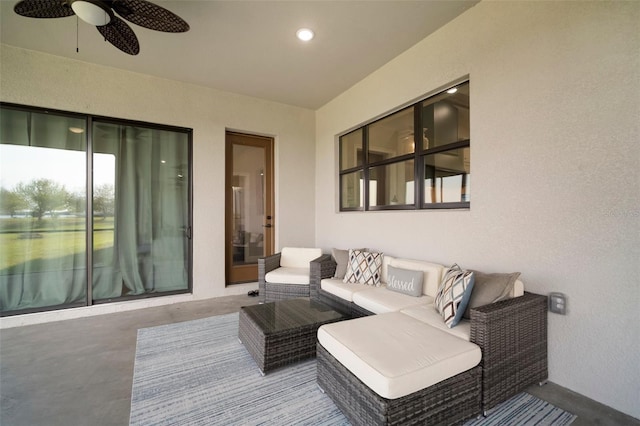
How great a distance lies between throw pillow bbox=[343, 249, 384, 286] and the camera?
119 inches

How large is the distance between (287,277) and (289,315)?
1.13 meters

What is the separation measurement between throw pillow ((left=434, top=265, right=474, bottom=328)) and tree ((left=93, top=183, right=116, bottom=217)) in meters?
4.01

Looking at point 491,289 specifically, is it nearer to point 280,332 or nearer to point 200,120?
point 280,332

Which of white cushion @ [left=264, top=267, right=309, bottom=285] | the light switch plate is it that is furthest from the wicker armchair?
the light switch plate

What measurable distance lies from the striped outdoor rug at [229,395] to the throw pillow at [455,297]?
56 centimetres

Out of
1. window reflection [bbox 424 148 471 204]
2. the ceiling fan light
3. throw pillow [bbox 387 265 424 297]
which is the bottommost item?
throw pillow [bbox 387 265 424 297]

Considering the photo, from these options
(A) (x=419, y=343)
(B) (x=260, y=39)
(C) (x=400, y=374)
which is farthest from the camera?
(B) (x=260, y=39)

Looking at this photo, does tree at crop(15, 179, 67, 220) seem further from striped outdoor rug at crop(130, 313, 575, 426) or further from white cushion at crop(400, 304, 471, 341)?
white cushion at crop(400, 304, 471, 341)

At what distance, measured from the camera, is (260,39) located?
9.53ft

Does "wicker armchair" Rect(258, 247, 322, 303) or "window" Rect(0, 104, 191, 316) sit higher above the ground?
"window" Rect(0, 104, 191, 316)

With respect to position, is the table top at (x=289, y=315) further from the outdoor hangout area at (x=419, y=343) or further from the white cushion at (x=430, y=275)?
the white cushion at (x=430, y=275)

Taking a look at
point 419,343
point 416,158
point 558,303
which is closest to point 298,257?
point 416,158

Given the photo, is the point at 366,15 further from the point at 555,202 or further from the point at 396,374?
the point at 396,374

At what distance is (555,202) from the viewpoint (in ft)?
6.33
